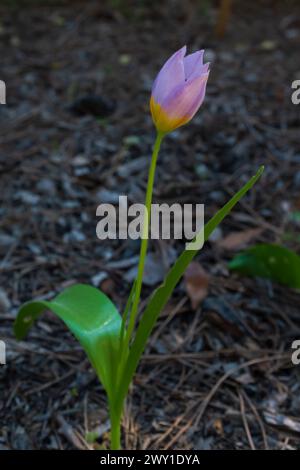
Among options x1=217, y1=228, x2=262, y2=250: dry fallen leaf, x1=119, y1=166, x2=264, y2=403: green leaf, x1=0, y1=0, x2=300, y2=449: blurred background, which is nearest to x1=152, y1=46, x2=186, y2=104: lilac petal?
x1=119, y1=166, x2=264, y2=403: green leaf

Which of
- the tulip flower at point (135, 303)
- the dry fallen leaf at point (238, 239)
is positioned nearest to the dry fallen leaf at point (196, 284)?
the dry fallen leaf at point (238, 239)

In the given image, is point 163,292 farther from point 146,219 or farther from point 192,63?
point 192,63

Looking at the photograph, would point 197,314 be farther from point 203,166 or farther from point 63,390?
point 203,166

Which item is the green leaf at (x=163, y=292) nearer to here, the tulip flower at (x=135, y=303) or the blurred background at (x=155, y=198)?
the tulip flower at (x=135, y=303)

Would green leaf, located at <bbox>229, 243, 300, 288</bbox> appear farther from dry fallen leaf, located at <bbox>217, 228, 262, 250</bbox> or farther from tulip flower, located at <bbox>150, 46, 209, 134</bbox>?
tulip flower, located at <bbox>150, 46, 209, 134</bbox>

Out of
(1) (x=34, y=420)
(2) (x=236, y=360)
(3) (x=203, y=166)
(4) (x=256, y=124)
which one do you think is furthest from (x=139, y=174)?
(1) (x=34, y=420)

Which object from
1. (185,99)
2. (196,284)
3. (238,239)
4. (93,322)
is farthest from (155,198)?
(185,99)
